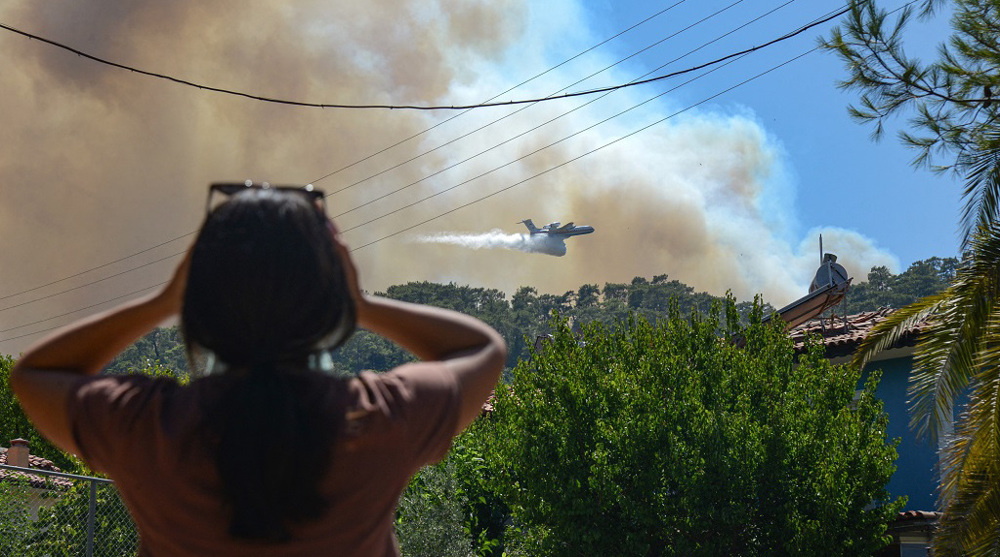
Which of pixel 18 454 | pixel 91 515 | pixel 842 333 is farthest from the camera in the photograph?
pixel 18 454

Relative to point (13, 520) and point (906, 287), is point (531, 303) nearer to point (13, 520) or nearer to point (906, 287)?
point (906, 287)

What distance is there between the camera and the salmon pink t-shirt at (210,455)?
5.10 feet

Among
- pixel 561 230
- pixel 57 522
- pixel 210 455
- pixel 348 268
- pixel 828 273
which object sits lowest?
pixel 210 455

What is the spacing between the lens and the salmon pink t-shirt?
156 cm

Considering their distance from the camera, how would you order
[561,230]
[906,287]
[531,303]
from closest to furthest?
[561,230]
[906,287]
[531,303]

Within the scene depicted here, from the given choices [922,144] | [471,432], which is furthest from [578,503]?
[922,144]

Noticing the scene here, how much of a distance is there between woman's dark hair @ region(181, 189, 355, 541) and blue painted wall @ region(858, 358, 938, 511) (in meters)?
19.2

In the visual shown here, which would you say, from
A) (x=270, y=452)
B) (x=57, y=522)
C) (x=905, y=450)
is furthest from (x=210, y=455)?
(x=905, y=450)

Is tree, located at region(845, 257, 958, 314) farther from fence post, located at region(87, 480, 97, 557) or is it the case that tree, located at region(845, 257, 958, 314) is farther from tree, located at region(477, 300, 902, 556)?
fence post, located at region(87, 480, 97, 557)

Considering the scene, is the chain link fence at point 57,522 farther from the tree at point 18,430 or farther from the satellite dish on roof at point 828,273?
the tree at point 18,430

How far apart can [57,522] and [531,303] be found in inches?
4407

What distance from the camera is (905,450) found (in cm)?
1988

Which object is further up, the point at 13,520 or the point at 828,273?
the point at 828,273

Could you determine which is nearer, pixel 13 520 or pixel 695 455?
pixel 13 520
